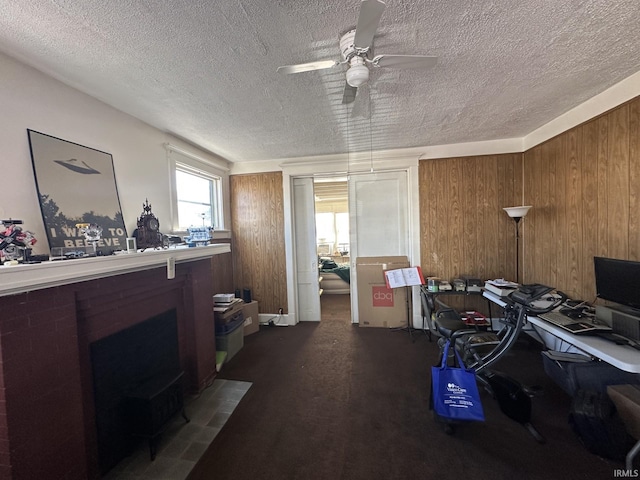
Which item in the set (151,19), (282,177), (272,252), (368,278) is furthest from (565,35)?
(272,252)

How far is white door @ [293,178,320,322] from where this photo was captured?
384 centimetres

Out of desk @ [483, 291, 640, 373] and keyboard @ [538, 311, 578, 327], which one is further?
keyboard @ [538, 311, 578, 327]

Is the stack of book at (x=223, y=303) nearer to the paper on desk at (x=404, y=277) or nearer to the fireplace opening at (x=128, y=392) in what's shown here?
the fireplace opening at (x=128, y=392)

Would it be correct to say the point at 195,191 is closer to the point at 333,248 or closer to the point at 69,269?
the point at 69,269

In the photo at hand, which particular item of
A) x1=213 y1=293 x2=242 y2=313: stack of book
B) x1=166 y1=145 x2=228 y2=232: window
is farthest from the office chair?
x1=166 y1=145 x2=228 y2=232: window

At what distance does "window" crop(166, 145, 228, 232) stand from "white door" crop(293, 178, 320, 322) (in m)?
1.13

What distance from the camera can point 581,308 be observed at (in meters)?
2.10

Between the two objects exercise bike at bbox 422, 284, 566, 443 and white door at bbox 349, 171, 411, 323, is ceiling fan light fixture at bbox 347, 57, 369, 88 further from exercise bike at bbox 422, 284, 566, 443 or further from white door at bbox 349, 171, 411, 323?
white door at bbox 349, 171, 411, 323

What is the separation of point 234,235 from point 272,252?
68 centimetres

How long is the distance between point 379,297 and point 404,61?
9.47ft

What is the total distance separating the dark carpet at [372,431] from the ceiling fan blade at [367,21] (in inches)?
93.7

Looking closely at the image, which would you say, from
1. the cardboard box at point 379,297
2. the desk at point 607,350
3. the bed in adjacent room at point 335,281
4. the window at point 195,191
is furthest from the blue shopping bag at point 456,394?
the bed in adjacent room at point 335,281

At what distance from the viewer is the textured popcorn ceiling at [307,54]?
119 centimetres

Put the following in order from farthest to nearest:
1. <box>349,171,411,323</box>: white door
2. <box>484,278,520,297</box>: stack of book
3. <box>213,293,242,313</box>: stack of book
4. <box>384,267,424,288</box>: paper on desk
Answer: <box>349,171,411,323</box>: white door, <box>384,267,424,288</box>: paper on desk, <box>213,293,242,313</box>: stack of book, <box>484,278,520,297</box>: stack of book
